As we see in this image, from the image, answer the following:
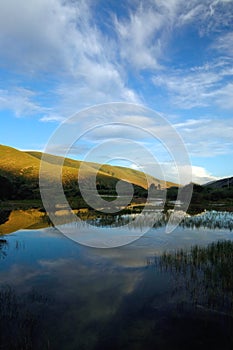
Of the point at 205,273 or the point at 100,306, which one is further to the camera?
the point at 205,273

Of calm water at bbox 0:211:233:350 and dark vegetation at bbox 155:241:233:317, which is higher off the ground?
dark vegetation at bbox 155:241:233:317

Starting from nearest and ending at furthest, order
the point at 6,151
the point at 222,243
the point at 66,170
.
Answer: the point at 222,243
the point at 66,170
the point at 6,151

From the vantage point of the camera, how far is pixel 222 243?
1739 cm

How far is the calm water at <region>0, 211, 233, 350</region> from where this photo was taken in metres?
7.11

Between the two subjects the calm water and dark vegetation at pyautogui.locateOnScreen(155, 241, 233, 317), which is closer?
the calm water

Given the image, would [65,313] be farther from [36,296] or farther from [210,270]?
[210,270]

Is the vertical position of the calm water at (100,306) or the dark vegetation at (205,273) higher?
the dark vegetation at (205,273)

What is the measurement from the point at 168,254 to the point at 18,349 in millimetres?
9970

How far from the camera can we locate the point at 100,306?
9109 mm

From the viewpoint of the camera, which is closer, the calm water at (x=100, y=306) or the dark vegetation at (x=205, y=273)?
the calm water at (x=100, y=306)

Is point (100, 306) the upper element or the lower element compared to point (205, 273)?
lower

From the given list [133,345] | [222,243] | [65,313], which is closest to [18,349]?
[65,313]

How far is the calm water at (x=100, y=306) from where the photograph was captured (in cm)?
711

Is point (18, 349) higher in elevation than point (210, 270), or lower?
lower
